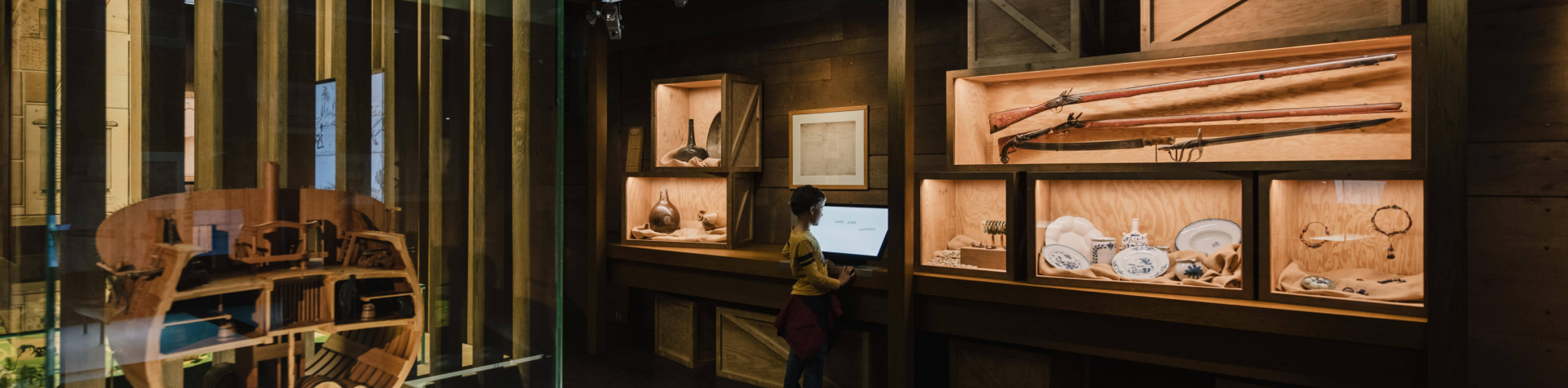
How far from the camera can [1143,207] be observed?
2.84m

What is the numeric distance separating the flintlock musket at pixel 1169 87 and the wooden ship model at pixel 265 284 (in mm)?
2706

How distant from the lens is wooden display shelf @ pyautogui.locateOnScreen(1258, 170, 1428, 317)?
88.8 inches

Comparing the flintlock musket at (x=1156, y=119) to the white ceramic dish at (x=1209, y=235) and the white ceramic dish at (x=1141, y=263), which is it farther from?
the white ceramic dish at (x=1141, y=263)

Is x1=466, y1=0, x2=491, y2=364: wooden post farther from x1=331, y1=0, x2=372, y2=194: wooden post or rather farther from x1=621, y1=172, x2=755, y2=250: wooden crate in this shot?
x1=621, y1=172, x2=755, y2=250: wooden crate

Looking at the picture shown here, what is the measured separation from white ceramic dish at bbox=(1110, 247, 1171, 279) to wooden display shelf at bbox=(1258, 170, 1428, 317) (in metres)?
0.30

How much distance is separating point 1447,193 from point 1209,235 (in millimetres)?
688

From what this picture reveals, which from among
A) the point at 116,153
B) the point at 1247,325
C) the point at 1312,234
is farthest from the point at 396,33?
the point at 1312,234

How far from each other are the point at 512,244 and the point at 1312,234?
8.61ft

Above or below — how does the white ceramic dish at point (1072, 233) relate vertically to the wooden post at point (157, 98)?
below

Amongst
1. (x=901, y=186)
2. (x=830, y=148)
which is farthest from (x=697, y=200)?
(x=901, y=186)

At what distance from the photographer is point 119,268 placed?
0.69 meters

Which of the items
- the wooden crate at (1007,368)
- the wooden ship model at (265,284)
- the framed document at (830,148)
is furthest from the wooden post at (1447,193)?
the wooden ship model at (265,284)

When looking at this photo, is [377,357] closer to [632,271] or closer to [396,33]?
[396,33]

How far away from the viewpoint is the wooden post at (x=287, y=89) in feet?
2.46
